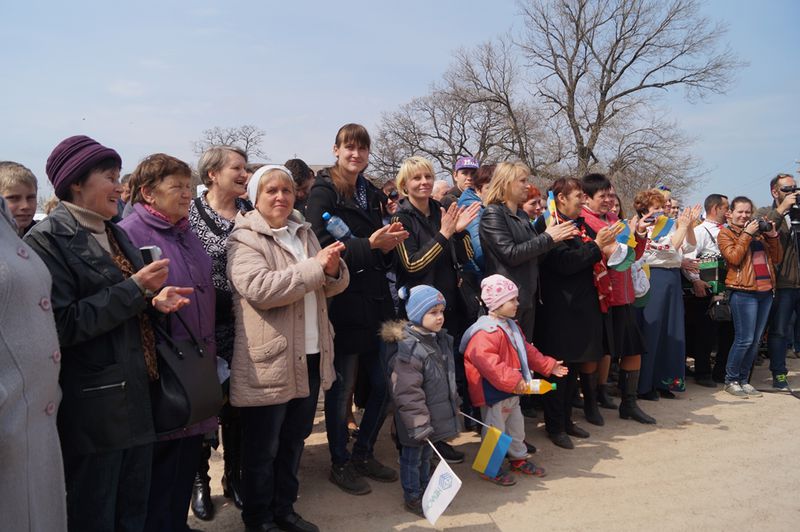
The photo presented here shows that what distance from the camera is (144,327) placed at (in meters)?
2.72

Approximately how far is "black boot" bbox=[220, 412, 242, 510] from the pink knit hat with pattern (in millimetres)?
1964

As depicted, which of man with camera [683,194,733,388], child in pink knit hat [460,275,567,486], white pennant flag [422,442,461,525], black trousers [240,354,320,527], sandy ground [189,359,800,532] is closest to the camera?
black trousers [240,354,320,527]

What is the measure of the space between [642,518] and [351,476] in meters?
1.90

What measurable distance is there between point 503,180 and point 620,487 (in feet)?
8.30

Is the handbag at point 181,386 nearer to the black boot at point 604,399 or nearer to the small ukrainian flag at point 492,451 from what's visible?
the small ukrainian flag at point 492,451

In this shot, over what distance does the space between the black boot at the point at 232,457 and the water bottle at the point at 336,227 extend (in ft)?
4.51

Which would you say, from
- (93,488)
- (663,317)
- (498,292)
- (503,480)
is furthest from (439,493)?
(663,317)

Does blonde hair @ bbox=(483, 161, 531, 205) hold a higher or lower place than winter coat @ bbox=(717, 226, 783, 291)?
higher

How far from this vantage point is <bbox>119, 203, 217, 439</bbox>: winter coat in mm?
2986

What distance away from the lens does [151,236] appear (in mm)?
3012

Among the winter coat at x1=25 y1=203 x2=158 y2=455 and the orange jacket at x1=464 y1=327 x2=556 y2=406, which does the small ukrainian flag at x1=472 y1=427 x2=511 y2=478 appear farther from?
the winter coat at x1=25 y1=203 x2=158 y2=455

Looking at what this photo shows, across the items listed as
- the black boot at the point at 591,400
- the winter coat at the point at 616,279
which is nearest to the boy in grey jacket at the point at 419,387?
the black boot at the point at 591,400

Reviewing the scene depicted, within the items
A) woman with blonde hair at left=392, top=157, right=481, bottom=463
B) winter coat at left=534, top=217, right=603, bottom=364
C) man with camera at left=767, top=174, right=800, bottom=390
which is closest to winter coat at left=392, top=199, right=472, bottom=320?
woman with blonde hair at left=392, top=157, right=481, bottom=463

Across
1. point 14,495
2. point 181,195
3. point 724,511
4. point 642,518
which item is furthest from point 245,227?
point 724,511
